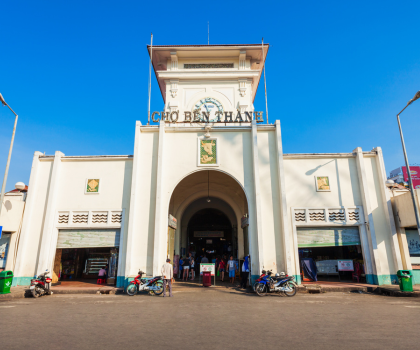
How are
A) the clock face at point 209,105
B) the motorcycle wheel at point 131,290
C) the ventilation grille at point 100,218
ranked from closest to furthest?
the motorcycle wheel at point 131,290, the ventilation grille at point 100,218, the clock face at point 209,105

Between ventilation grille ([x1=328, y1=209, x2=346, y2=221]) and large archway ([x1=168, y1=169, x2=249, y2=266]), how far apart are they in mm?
4288

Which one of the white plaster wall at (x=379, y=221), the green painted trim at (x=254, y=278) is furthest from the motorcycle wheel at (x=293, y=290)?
the white plaster wall at (x=379, y=221)

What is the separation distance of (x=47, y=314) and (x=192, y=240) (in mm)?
15509

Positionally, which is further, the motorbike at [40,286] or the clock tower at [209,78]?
the clock tower at [209,78]

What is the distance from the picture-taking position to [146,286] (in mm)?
10984

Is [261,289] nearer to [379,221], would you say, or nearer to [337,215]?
[337,215]

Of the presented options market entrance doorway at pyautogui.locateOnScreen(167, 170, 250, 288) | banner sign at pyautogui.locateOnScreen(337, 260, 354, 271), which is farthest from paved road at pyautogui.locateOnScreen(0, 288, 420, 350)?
market entrance doorway at pyautogui.locateOnScreen(167, 170, 250, 288)

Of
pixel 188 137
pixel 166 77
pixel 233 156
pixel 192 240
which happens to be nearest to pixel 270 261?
pixel 233 156

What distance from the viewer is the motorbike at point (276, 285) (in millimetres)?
10586

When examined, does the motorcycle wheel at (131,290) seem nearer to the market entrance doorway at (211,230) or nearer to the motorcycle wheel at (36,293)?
the motorcycle wheel at (36,293)

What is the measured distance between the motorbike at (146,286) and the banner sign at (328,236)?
6187 millimetres

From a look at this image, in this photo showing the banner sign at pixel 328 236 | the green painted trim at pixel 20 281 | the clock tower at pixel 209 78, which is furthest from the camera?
the clock tower at pixel 209 78

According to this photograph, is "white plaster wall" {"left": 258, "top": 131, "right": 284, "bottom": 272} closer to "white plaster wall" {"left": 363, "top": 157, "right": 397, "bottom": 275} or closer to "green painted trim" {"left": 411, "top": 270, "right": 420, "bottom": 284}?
"white plaster wall" {"left": 363, "top": 157, "right": 397, "bottom": 275}

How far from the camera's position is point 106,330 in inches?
219
